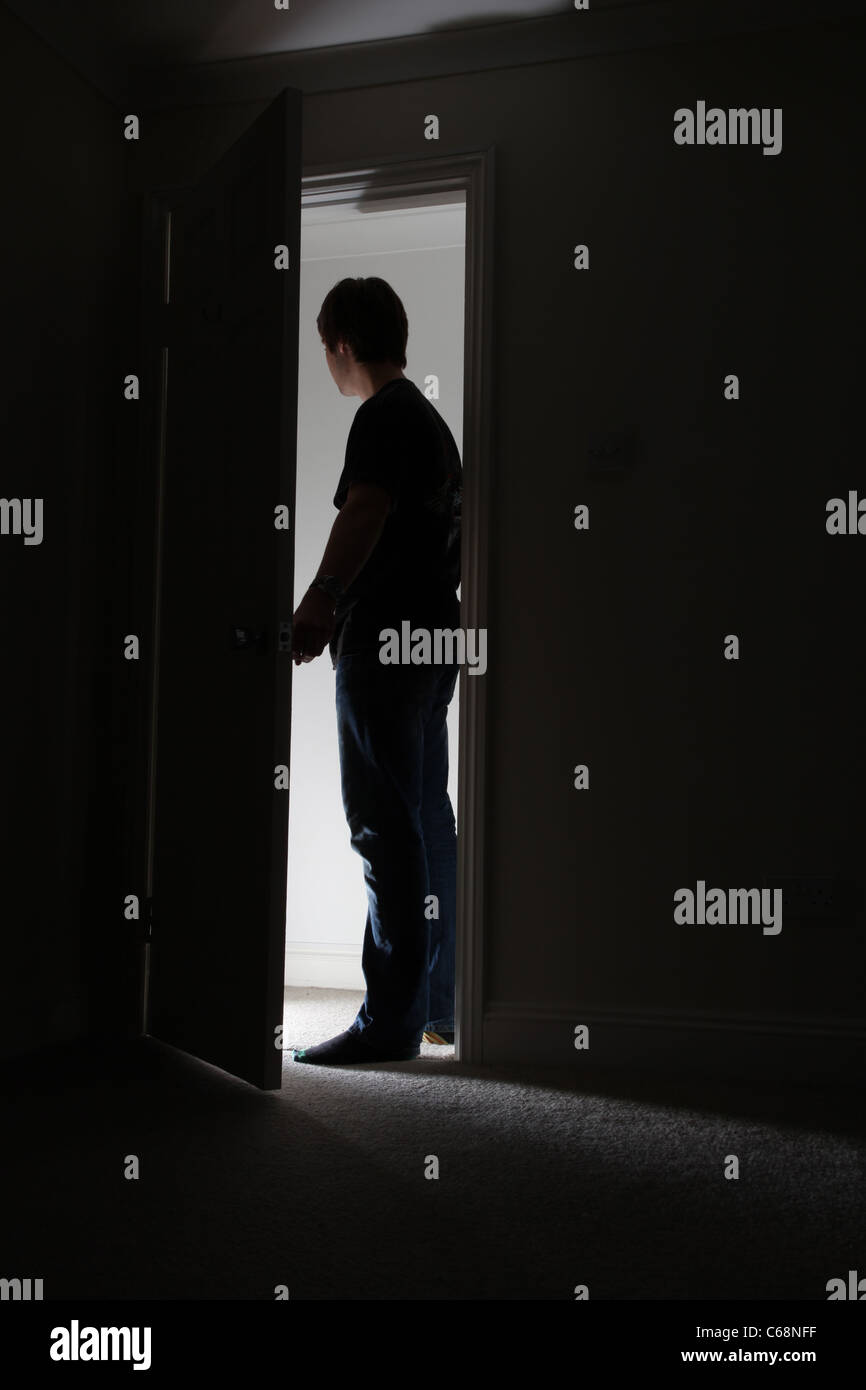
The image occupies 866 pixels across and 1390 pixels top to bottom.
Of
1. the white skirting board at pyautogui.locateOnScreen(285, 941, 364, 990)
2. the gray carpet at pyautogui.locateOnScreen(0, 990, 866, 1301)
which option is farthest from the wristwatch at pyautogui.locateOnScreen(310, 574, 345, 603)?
the white skirting board at pyautogui.locateOnScreen(285, 941, 364, 990)

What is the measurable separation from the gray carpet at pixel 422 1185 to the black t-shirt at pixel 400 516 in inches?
35.2

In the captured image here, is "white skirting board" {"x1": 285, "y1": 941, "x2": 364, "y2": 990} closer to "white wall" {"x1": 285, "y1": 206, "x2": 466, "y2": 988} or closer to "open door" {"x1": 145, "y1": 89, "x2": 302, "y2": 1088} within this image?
"white wall" {"x1": 285, "y1": 206, "x2": 466, "y2": 988}

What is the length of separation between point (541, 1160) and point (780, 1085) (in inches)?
26.6

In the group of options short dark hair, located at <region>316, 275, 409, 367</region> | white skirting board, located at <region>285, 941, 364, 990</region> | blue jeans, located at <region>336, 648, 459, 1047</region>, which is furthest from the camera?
white skirting board, located at <region>285, 941, 364, 990</region>

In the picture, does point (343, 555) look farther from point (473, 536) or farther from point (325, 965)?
point (325, 965)

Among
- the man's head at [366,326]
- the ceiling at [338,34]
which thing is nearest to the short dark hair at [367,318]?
the man's head at [366,326]

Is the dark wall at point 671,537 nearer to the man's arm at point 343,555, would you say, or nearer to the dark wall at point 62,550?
the man's arm at point 343,555

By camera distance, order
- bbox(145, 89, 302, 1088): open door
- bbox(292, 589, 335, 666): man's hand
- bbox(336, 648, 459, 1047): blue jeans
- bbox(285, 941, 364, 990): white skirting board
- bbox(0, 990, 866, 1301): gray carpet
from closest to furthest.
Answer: bbox(0, 990, 866, 1301): gray carpet, bbox(145, 89, 302, 1088): open door, bbox(292, 589, 335, 666): man's hand, bbox(336, 648, 459, 1047): blue jeans, bbox(285, 941, 364, 990): white skirting board

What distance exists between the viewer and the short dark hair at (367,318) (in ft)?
7.89

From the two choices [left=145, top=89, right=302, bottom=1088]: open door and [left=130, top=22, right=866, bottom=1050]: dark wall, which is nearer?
[left=145, top=89, right=302, bottom=1088]: open door

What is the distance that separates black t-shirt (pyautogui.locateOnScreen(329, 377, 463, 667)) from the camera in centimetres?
227

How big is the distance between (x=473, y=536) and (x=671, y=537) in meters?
0.41

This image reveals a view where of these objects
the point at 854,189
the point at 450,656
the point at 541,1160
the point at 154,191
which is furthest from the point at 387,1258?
the point at 154,191

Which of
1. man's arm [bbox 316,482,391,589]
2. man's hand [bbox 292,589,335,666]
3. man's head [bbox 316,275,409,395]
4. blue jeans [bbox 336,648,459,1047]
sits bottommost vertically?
blue jeans [bbox 336,648,459,1047]
